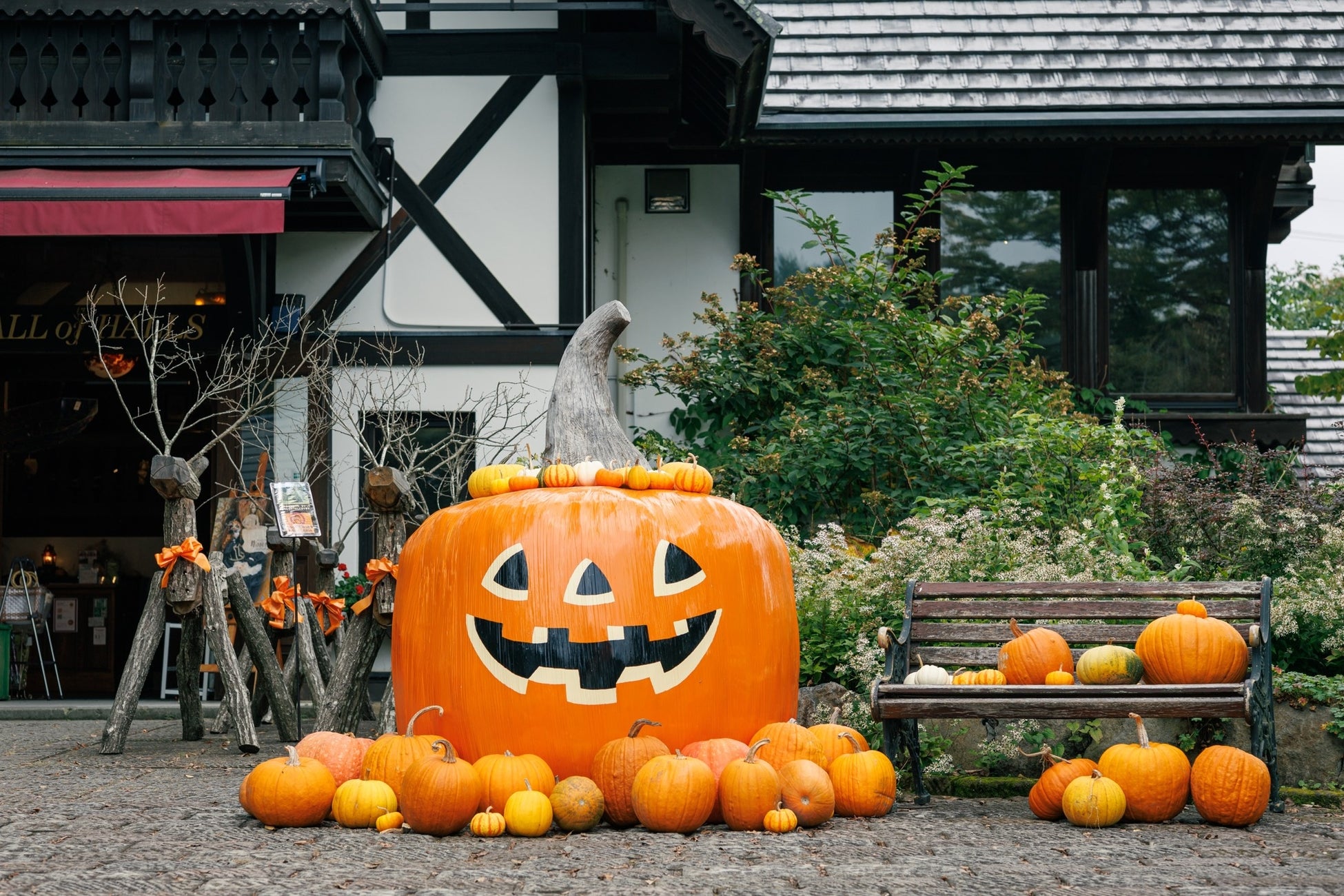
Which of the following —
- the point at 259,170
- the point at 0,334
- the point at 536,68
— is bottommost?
the point at 0,334

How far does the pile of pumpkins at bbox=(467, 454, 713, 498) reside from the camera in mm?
5430

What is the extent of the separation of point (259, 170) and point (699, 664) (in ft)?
18.1

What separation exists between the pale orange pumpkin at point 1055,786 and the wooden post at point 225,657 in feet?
12.9

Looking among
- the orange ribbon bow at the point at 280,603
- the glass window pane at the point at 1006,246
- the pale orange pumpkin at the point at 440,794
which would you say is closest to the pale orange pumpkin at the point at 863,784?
the pale orange pumpkin at the point at 440,794

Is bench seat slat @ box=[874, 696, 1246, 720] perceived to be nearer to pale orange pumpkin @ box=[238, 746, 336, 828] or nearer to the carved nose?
the carved nose

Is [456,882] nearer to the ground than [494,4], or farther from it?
nearer to the ground

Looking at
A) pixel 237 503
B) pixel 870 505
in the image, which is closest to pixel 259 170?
pixel 237 503

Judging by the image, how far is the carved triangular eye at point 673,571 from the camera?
512 centimetres

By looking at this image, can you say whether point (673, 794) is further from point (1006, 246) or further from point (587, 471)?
point (1006, 246)

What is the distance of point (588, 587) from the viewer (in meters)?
5.05

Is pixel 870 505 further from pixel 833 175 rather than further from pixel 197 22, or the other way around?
pixel 197 22

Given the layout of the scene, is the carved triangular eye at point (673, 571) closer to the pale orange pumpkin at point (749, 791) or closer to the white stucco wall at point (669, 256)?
the pale orange pumpkin at point (749, 791)

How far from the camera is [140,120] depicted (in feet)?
30.8

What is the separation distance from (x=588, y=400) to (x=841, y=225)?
6292 mm
